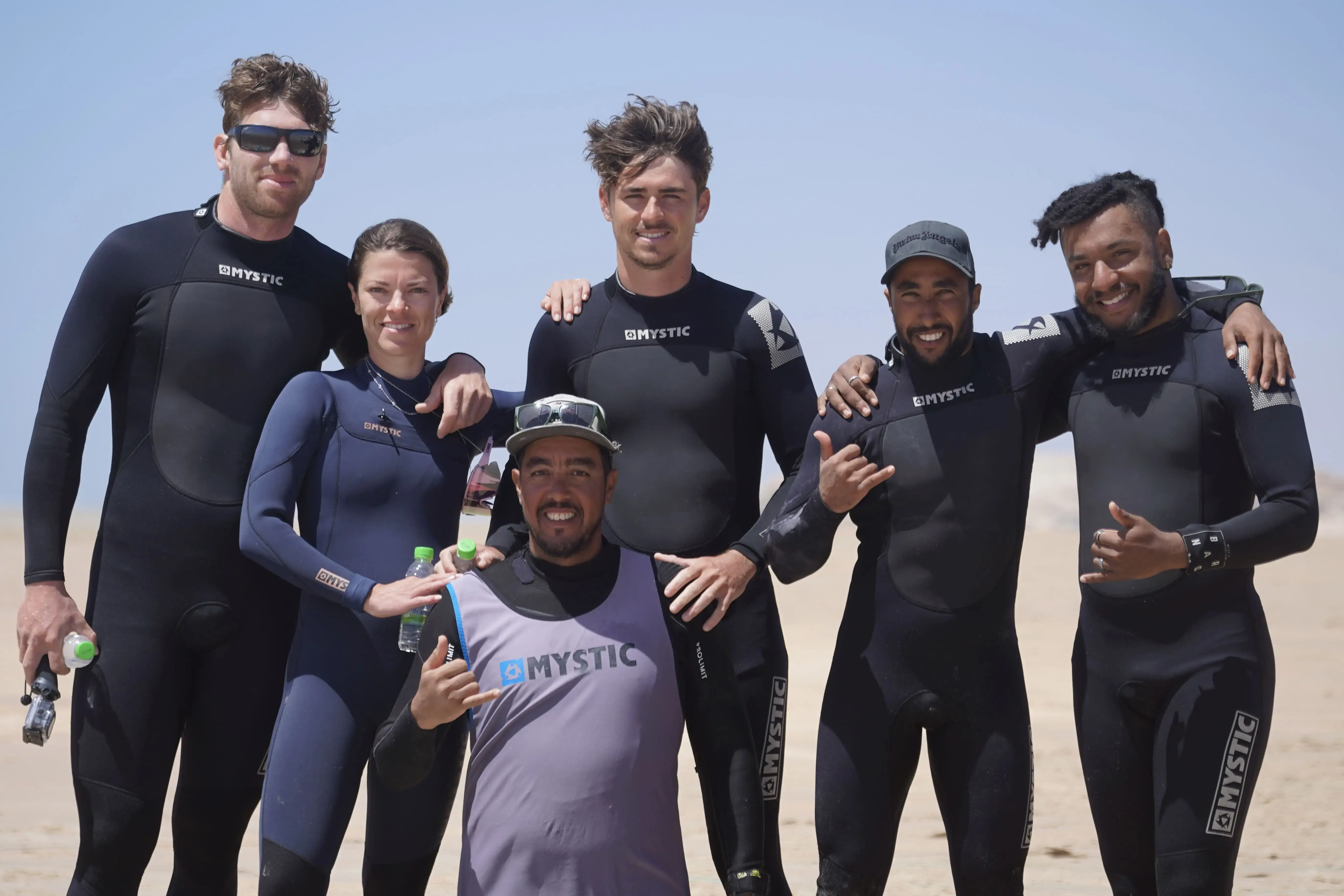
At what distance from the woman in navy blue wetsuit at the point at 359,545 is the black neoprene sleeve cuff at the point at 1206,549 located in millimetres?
2256

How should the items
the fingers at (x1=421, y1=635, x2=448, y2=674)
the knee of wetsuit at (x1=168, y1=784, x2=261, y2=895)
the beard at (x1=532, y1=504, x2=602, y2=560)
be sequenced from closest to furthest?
the fingers at (x1=421, y1=635, x2=448, y2=674)
the beard at (x1=532, y1=504, x2=602, y2=560)
the knee of wetsuit at (x1=168, y1=784, x2=261, y2=895)

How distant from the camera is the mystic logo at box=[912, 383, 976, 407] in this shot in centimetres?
442

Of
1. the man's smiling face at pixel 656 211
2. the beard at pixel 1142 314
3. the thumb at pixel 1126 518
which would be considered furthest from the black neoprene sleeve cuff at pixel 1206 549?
the man's smiling face at pixel 656 211

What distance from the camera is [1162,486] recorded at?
432 centimetres

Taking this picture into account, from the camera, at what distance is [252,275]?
4.62m

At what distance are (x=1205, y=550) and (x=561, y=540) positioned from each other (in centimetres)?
199

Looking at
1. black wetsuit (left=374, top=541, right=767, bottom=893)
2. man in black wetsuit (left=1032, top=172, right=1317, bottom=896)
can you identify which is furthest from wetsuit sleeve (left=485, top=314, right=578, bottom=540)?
man in black wetsuit (left=1032, top=172, right=1317, bottom=896)

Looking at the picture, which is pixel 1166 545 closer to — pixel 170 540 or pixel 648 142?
pixel 648 142

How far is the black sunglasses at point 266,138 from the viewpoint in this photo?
464 centimetres

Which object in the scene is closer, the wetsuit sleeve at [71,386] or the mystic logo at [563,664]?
the mystic logo at [563,664]

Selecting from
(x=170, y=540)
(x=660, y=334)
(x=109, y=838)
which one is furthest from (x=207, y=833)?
(x=660, y=334)

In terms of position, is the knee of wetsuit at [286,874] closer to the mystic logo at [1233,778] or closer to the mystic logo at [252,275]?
the mystic logo at [252,275]

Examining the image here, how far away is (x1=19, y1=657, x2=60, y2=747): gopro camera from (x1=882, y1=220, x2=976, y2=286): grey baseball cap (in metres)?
3.07

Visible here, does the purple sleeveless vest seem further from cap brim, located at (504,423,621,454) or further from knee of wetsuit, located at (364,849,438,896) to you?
knee of wetsuit, located at (364,849,438,896)
